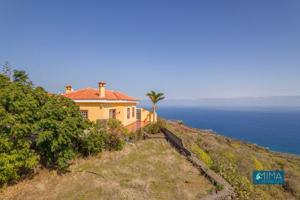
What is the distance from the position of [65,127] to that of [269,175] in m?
10.7

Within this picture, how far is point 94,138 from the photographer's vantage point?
11.8m

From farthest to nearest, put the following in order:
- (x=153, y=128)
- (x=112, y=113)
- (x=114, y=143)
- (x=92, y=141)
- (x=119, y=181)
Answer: (x=153, y=128) → (x=112, y=113) → (x=114, y=143) → (x=92, y=141) → (x=119, y=181)

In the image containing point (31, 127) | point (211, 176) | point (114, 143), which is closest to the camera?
point (31, 127)

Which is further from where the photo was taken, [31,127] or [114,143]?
[114,143]

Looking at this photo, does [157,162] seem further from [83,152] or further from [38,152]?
[38,152]

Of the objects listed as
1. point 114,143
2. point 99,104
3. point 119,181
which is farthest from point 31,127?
point 99,104

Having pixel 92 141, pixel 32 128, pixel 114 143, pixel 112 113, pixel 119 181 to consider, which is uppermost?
pixel 112 113

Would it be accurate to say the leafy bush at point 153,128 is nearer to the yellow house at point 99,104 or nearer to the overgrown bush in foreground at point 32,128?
the yellow house at point 99,104

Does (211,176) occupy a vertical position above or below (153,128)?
below

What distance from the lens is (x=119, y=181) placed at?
9.43 m

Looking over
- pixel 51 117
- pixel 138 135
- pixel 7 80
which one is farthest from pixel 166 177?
pixel 7 80

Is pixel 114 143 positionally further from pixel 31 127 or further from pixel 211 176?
pixel 211 176

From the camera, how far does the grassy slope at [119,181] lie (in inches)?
316

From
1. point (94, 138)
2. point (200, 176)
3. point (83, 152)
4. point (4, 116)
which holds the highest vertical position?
point (4, 116)
